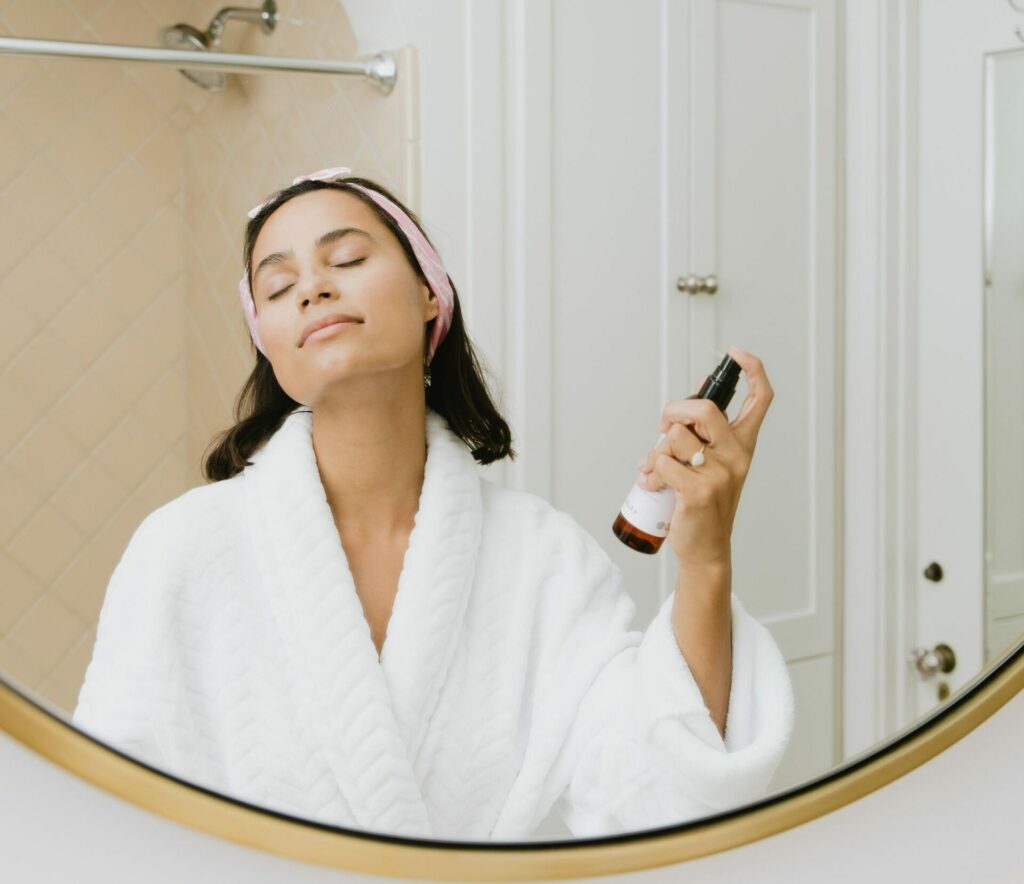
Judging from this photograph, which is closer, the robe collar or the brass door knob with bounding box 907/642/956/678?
the robe collar

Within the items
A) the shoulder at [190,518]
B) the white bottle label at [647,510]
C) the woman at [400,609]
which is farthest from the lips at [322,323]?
the white bottle label at [647,510]

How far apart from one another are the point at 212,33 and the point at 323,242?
0.14 metres

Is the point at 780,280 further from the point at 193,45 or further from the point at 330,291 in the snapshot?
the point at 193,45

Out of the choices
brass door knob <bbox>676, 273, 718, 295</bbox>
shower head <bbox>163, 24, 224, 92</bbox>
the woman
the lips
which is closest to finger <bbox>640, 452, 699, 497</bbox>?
the woman

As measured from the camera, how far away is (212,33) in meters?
0.65

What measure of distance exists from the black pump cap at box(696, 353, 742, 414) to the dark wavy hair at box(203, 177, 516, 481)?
15cm

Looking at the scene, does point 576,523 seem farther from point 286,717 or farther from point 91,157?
point 91,157

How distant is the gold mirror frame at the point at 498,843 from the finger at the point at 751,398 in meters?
0.27

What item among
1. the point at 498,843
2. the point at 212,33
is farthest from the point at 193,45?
the point at 498,843

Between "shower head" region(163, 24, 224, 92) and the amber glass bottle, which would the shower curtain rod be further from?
the amber glass bottle

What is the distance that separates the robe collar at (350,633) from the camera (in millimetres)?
689

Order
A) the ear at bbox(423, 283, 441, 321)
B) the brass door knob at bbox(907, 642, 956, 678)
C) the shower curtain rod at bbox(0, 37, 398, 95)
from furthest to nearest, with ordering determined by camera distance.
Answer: the brass door knob at bbox(907, 642, 956, 678) → the ear at bbox(423, 283, 441, 321) → the shower curtain rod at bbox(0, 37, 398, 95)

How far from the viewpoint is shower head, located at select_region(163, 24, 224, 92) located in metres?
0.64

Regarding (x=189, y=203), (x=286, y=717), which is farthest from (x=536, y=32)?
(x=286, y=717)
